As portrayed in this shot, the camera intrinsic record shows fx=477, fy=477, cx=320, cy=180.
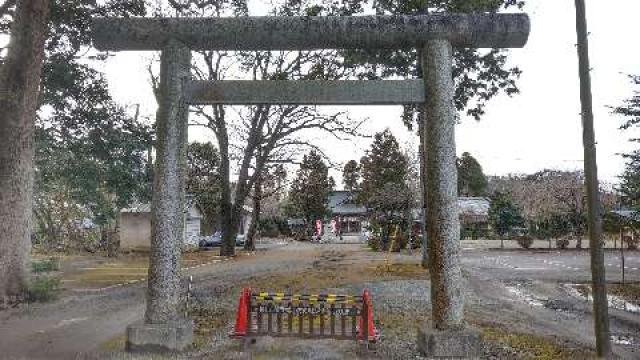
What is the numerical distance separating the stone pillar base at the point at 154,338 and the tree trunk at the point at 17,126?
22.8 feet

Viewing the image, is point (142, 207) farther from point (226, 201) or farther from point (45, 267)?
point (45, 267)

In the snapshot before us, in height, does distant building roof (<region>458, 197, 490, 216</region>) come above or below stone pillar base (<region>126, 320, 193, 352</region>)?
above

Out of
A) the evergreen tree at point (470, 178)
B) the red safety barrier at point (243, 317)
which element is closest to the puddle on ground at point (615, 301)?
the red safety barrier at point (243, 317)

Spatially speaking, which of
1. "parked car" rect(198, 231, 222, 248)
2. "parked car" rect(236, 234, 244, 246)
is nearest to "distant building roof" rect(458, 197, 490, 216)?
"parked car" rect(236, 234, 244, 246)

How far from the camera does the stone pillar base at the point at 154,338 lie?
7383 millimetres

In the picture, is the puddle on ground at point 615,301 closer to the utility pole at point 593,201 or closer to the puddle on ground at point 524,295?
the puddle on ground at point 524,295

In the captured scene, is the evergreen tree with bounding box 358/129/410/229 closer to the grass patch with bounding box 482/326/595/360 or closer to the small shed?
the small shed

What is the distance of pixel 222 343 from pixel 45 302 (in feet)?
24.3

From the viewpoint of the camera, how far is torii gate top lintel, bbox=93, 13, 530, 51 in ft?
25.7

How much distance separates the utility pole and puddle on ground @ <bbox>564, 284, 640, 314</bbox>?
730cm

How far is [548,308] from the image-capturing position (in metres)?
14.4

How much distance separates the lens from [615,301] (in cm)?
1574

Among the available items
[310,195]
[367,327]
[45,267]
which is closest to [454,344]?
[367,327]

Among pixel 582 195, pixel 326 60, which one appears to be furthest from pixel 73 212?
pixel 582 195
